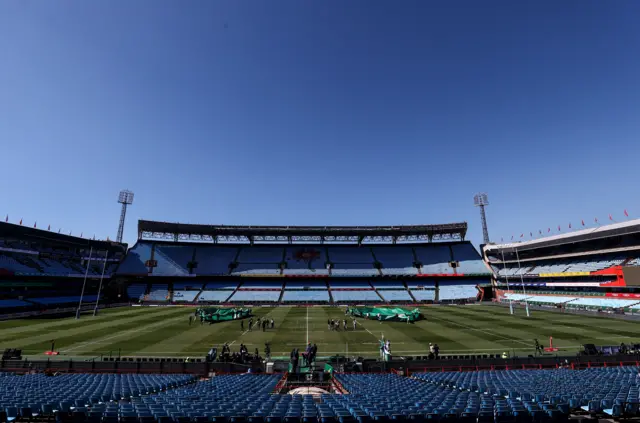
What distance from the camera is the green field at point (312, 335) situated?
89.8ft

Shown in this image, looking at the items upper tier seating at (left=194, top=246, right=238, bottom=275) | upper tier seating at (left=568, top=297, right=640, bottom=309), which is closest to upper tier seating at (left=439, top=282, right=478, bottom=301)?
upper tier seating at (left=568, top=297, right=640, bottom=309)

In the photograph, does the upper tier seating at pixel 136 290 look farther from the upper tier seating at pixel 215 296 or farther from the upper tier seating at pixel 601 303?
the upper tier seating at pixel 601 303

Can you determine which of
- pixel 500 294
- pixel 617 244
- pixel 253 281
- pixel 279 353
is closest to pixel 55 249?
pixel 253 281

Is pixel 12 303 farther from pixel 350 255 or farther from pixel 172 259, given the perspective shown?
pixel 350 255

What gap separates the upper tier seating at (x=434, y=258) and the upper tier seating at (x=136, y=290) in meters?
70.3

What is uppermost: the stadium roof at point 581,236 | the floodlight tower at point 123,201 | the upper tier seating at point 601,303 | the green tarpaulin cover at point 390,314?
the floodlight tower at point 123,201

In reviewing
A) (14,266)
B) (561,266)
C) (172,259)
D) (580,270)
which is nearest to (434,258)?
(561,266)

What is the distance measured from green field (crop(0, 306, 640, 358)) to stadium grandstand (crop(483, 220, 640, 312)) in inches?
467

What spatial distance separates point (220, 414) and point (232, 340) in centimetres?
2579

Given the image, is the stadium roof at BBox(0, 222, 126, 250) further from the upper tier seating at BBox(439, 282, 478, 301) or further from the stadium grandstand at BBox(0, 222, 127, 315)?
the upper tier seating at BBox(439, 282, 478, 301)

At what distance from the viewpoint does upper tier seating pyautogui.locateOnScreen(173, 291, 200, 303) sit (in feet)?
228

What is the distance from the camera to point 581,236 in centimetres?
6100

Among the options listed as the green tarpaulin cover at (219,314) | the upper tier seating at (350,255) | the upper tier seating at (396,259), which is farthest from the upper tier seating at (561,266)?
the green tarpaulin cover at (219,314)

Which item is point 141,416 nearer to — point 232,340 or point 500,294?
point 232,340
